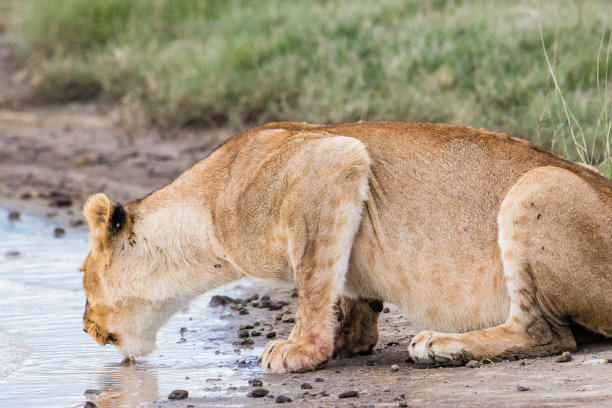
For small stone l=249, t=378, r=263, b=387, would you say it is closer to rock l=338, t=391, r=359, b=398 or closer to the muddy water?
the muddy water

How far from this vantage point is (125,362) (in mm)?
5496

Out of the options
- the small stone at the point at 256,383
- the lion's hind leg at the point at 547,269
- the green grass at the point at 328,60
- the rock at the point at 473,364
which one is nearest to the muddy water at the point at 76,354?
the small stone at the point at 256,383

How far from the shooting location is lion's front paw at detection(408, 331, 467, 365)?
4594mm

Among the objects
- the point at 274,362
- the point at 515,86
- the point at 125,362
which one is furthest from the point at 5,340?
the point at 515,86

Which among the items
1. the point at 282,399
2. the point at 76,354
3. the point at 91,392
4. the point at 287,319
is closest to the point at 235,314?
the point at 287,319

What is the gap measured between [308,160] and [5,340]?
2293 mm

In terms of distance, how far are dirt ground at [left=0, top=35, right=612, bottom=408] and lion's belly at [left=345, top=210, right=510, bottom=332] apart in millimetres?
266

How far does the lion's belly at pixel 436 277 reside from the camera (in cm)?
464

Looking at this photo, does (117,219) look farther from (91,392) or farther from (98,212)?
(91,392)

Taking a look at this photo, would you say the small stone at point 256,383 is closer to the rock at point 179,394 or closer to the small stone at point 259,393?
the small stone at point 259,393

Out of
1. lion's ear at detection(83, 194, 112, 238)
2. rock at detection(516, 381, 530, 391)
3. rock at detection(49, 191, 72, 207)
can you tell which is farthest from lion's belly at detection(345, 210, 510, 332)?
rock at detection(49, 191, 72, 207)

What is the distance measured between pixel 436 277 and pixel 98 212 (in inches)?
69.9

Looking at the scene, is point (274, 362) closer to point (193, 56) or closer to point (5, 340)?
point (5, 340)

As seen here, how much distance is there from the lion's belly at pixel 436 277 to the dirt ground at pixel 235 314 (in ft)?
0.87
